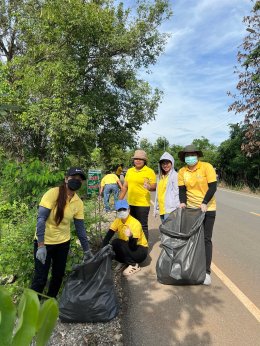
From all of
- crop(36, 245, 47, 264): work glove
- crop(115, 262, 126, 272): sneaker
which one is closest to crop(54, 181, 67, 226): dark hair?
crop(36, 245, 47, 264): work glove

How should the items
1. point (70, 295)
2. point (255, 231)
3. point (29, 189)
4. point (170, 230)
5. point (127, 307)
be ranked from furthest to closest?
point (255, 231) → point (29, 189) → point (170, 230) → point (127, 307) → point (70, 295)

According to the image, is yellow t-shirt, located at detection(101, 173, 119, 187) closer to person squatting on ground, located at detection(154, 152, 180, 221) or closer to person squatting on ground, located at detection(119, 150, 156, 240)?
person squatting on ground, located at detection(119, 150, 156, 240)

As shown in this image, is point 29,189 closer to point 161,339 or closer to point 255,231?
point 161,339

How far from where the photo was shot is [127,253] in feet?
18.8

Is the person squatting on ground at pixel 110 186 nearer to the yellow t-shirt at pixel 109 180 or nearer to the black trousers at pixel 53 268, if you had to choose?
the yellow t-shirt at pixel 109 180

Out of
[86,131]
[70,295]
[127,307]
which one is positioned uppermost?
[86,131]

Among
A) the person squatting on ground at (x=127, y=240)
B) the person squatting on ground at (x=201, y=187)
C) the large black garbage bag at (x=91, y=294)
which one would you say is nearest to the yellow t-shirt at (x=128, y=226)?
the person squatting on ground at (x=127, y=240)

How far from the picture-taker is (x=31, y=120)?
42.4 ft

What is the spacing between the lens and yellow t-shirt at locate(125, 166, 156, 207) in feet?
20.8

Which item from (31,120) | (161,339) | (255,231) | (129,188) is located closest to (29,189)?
(129,188)

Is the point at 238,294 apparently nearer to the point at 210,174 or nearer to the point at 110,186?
the point at 210,174

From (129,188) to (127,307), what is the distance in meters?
2.41

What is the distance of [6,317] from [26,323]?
4 centimetres

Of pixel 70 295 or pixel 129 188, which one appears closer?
pixel 70 295
